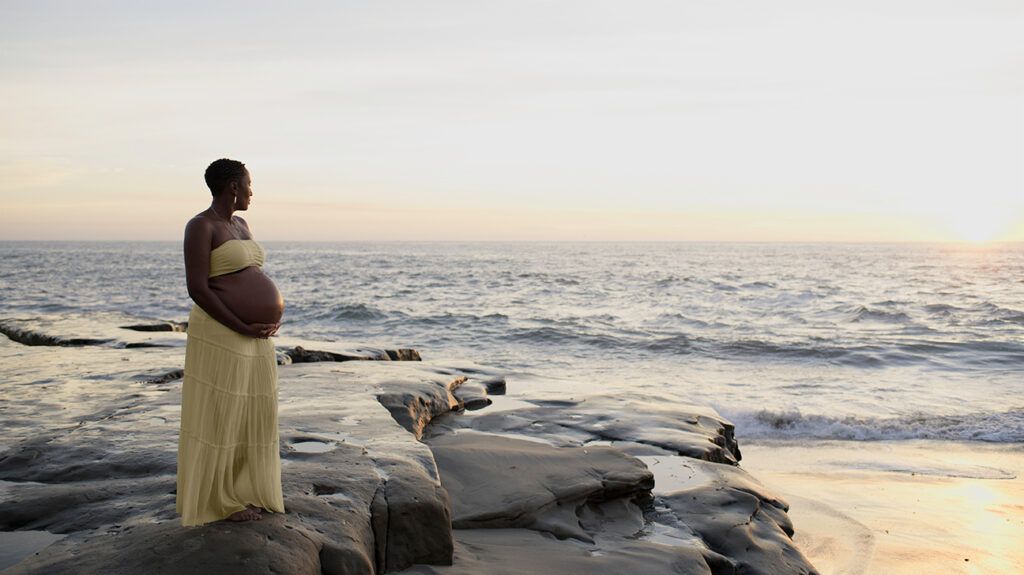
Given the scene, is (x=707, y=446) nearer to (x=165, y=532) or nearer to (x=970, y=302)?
(x=165, y=532)

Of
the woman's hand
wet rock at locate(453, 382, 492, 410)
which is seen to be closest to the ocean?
wet rock at locate(453, 382, 492, 410)

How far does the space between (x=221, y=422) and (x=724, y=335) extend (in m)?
18.4

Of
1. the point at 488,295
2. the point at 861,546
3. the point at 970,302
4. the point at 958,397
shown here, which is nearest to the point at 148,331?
the point at 861,546

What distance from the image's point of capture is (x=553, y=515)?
5176 mm

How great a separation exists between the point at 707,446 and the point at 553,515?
2.38m

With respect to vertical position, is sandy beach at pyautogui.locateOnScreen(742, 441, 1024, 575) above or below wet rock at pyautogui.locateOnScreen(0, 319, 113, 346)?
below

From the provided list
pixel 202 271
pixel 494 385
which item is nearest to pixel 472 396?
pixel 494 385

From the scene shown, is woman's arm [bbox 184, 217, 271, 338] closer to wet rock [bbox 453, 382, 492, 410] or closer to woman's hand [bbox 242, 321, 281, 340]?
woman's hand [bbox 242, 321, 281, 340]

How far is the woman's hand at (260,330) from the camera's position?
371cm

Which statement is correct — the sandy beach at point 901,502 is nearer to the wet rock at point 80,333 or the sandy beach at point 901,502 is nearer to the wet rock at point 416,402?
the wet rock at point 416,402

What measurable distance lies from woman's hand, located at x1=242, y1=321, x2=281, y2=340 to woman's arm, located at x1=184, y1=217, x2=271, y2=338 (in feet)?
0.18

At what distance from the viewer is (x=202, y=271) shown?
358cm

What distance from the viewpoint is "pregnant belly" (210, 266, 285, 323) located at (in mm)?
3662

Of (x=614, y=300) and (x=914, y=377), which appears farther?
(x=614, y=300)
